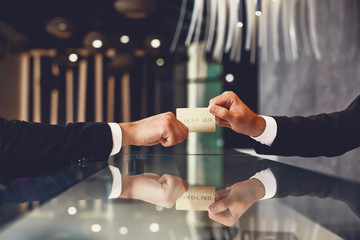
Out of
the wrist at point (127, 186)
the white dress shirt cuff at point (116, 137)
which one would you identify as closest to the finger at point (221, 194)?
the wrist at point (127, 186)

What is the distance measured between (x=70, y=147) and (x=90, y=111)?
2.52 metres

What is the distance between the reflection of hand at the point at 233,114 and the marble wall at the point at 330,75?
0.40 metres

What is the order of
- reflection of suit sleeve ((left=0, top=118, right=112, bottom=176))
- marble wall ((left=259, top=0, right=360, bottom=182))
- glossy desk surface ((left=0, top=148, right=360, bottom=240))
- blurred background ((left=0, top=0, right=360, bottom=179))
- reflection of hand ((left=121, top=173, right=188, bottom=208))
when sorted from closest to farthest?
glossy desk surface ((left=0, top=148, right=360, bottom=240))
reflection of hand ((left=121, top=173, right=188, bottom=208))
reflection of suit sleeve ((left=0, top=118, right=112, bottom=176))
marble wall ((left=259, top=0, right=360, bottom=182))
blurred background ((left=0, top=0, right=360, bottom=179))

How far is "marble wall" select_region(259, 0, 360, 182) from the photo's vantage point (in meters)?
1.51

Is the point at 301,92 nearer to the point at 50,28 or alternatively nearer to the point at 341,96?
the point at 341,96

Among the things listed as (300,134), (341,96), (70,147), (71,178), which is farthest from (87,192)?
(341,96)

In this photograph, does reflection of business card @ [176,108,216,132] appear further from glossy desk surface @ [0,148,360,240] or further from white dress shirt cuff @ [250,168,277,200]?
glossy desk surface @ [0,148,360,240]

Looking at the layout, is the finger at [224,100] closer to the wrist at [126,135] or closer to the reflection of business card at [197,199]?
the wrist at [126,135]

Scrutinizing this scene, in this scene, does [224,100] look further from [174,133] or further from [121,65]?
[121,65]

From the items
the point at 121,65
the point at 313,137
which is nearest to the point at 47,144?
the point at 313,137

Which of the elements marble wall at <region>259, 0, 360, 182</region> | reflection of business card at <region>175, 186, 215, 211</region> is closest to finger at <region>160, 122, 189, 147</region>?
reflection of business card at <region>175, 186, 215, 211</region>

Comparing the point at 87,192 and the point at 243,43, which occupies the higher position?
the point at 243,43

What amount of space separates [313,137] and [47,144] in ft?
2.41

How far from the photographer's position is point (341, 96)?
1654 millimetres
